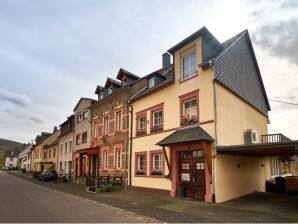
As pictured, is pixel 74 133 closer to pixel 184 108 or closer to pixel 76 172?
pixel 76 172

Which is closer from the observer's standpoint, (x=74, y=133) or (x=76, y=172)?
(x=76, y=172)

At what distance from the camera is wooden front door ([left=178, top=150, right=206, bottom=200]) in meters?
14.3

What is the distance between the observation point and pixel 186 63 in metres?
16.7

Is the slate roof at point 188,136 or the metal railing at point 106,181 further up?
the slate roof at point 188,136

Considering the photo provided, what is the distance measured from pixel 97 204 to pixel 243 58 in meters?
13.4

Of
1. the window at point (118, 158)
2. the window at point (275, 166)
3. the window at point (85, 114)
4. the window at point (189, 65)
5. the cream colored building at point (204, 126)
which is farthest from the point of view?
the window at point (85, 114)

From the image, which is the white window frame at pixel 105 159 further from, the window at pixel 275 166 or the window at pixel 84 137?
the window at pixel 275 166

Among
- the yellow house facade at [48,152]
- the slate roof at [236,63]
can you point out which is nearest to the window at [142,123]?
the slate roof at [236,63]

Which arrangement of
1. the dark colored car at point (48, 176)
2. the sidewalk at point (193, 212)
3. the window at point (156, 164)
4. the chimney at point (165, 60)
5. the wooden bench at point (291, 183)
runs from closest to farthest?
the sidewalk at point (193, 212)
the wooden bench at point (291, 183)
the window at point (156, 164)
the chimney at point (165, 60)
the dark colored car at point (48, 176)

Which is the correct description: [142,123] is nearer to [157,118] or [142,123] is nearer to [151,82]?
[157,118]

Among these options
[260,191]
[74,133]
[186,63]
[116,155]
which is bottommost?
[260,191]

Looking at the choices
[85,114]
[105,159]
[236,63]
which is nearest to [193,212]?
[236,63]

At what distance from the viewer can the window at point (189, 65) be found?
633 inches

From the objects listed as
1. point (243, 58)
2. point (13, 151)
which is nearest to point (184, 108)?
point (243, 58)
